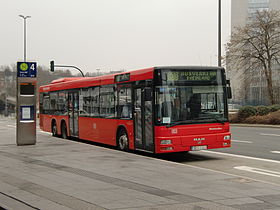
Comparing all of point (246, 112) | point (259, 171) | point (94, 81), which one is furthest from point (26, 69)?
point (246, 112)

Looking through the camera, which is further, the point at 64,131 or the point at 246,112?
the point at 246,112

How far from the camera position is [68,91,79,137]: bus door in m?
19.4

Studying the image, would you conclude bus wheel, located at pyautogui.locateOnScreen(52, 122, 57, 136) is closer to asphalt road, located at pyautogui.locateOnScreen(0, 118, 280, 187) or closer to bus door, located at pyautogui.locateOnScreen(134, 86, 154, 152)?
asphalt road, located at pyautogui.locateOnScreen(0, 118, 280, 187)

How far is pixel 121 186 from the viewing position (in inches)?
332

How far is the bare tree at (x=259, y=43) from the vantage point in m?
35.0

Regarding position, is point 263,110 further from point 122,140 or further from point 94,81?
point 122,140

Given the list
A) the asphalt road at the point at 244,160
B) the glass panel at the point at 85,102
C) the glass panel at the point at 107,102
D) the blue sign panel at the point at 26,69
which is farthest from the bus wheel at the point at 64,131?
the asphalt road at the point at 244,160

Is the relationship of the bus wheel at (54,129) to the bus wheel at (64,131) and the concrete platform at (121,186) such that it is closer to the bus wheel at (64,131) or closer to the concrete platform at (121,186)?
the bus wheel at (64,131)

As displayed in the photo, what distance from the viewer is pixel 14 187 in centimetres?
838

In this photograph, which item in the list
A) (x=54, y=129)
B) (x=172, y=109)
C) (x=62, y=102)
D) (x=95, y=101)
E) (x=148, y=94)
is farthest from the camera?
(x=54, y=129)

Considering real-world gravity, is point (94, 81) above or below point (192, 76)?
above

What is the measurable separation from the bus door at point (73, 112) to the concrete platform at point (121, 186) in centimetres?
684

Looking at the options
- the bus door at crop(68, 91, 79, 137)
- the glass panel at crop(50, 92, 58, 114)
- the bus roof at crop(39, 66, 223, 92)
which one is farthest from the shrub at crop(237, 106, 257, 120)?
the bus door at crop(68, 91, 79, 137)

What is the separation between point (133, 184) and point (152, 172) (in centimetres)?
155
